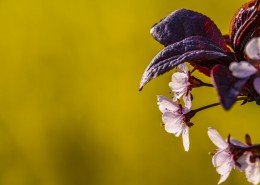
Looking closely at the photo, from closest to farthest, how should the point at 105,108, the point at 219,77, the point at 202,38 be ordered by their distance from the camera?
1. the point at 219,77
2. the point at 202,38
3. the point at 105,108

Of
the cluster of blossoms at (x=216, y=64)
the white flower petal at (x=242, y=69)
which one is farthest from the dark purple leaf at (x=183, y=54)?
the white flower petal at (x=242, y=69)

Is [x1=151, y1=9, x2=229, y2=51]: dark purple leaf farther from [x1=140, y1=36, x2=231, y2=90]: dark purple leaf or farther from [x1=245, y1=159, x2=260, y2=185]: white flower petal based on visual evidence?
[x1=245, y1=159, x2=260, y2=185]: white flower petal

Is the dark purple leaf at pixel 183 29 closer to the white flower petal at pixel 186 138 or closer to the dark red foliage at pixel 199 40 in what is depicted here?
the dark red foliage at pixel 199 40

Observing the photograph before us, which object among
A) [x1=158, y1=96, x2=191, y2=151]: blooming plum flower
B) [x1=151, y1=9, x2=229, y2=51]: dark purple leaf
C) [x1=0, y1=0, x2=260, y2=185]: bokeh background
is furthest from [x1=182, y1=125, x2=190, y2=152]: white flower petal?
[x1=0, y1=0, x2=260, y2=185]: bokeh background

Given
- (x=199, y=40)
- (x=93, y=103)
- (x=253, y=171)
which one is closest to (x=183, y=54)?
(x=199, y=40)

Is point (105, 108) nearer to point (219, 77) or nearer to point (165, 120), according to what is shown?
point (165, 120)

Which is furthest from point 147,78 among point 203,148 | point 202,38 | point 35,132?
point 35,132

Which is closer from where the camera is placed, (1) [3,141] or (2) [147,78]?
(2) [147,78]
